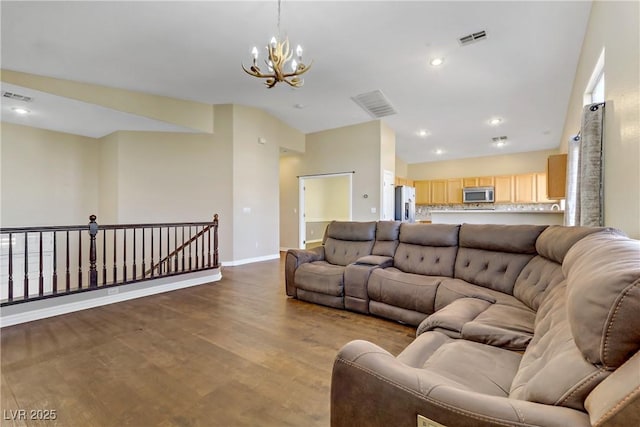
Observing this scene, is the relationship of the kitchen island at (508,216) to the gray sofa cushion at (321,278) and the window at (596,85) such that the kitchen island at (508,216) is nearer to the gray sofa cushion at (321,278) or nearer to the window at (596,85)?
the window at (596,85)

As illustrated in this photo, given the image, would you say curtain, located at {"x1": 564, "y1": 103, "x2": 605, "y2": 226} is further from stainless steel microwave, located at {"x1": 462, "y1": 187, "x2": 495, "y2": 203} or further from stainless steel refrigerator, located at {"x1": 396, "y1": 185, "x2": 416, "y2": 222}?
stainless steel microwave, located at {"x1": 462, "y1": 187, "x2": 495, "y2": 203}

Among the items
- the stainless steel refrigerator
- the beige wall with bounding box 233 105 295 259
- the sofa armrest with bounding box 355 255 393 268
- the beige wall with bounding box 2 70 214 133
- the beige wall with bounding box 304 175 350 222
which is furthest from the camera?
the beige wall with bounding box 304 175 350 222

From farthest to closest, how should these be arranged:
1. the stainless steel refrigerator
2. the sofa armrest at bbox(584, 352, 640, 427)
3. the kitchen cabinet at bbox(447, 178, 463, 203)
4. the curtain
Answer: the kitchen cabinet at bbox(447, 178, 463, 203)
the stainless steel refrigerator
the curtain
the sofa armrest at bbox(584, 352, 640, 427)

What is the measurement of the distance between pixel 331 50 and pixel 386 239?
266 centimetres

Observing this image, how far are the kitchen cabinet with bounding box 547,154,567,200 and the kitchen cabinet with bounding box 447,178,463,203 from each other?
185 inches

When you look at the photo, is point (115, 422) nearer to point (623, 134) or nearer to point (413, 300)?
point (413, 300)

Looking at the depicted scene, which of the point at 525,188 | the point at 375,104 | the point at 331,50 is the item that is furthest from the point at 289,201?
the point at 525,188

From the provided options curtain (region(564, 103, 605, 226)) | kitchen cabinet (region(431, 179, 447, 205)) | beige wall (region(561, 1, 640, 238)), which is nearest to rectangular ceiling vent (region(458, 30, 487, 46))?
beige wall (region(561, 1, 640, 238))

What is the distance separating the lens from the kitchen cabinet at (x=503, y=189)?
7773 millimetres

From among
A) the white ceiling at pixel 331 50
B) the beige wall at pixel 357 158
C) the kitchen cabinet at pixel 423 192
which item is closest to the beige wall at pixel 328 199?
the beige wall at pixel 357 158

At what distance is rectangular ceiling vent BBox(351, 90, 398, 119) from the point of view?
528cm

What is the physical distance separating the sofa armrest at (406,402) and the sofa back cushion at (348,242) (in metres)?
2.62

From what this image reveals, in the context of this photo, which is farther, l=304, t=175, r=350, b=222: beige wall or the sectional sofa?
l=304, t=175, r=350, b=222: beige wall

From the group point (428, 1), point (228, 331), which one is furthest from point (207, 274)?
point (428, 1)
